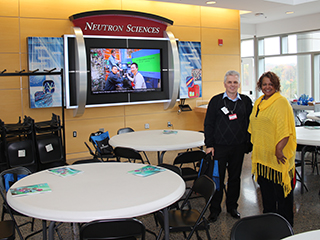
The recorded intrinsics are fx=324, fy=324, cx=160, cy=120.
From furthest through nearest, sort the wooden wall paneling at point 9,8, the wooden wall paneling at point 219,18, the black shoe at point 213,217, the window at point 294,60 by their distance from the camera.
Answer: the window at point 294,60
the wooden wall paneling at point 219,18
the wooden wall paneling at point 9,8
the black shoe at point 213,217

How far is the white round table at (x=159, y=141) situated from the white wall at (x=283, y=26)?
7.09 m

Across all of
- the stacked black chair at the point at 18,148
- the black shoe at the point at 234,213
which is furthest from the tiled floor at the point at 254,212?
the stacked black chair at the point at 18,148

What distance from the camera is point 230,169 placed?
3789 mm

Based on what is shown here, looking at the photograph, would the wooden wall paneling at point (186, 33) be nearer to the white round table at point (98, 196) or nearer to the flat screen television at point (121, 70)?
the flat screen television at point (121, 70)

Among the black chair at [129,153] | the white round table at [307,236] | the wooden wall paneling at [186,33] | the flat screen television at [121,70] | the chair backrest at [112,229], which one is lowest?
the chair backrest at [112,229]

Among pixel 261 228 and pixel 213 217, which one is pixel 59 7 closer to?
pixel 213 217

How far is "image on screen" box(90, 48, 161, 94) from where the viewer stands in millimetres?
6840

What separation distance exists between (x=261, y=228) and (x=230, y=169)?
1934mm

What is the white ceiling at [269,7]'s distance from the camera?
299 inches

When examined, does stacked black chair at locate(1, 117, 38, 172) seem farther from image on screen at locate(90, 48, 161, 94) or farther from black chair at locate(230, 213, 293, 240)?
black chair at locate(230, 213, 293, 240)

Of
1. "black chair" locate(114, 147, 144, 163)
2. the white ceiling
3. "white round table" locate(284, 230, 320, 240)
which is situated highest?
the white ceiling

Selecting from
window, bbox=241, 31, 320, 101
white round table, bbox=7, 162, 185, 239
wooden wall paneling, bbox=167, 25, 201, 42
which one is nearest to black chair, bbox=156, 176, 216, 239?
white round table, bbox=7, 162, 185, 239

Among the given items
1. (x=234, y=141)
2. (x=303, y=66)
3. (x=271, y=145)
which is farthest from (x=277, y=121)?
(x=303, y=66)

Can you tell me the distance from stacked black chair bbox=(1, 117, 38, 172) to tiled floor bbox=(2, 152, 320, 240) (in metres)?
1.54
